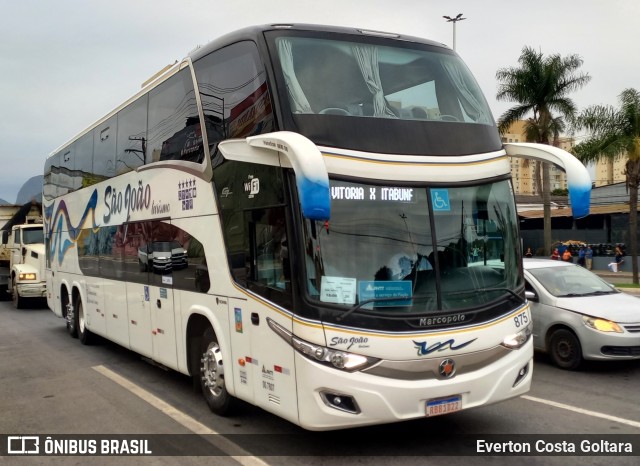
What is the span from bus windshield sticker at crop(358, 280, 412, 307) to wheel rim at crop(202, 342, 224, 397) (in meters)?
2.24

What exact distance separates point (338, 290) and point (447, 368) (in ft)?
3.81

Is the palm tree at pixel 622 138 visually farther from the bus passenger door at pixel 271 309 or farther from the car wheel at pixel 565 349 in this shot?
the bus passenger door at pixel 271 309

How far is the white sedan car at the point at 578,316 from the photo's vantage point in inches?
337

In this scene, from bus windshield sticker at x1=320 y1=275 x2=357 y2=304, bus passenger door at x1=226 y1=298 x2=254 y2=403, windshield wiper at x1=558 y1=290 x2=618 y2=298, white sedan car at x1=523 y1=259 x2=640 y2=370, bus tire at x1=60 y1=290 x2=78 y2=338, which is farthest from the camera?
bus tire at x1=60 y1=290 x2=78 y2=338

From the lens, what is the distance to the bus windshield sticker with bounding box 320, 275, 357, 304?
533 cm

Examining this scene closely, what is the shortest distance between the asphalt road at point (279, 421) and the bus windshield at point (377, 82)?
3.06m

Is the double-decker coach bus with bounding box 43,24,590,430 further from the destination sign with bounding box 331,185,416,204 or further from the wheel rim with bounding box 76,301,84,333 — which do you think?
the wheel rim with bounding box 76,301,84,333

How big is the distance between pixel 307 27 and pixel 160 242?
140 inches

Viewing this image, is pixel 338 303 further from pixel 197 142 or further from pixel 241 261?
pixel 197 142

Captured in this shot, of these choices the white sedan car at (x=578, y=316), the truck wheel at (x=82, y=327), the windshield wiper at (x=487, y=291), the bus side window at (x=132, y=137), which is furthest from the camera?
the truck wheel at (x=82, y=327)

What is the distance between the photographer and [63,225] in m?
13.9

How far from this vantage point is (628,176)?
25828 mm

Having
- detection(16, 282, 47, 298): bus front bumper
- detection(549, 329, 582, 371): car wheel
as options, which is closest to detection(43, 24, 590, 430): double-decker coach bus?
detection(549, 329, 582, 371): car wheel

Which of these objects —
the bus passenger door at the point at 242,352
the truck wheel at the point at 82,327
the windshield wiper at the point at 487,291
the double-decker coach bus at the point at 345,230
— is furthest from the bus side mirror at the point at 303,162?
the truck wheel at the point at 82,327
